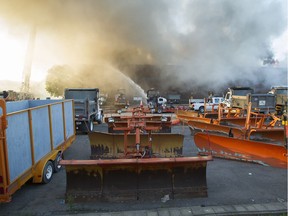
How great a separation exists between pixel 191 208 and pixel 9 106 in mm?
5349

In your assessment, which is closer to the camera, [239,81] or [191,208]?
[191,208]

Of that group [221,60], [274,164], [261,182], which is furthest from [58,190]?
[221,60]

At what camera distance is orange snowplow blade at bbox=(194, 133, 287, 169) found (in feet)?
21.6

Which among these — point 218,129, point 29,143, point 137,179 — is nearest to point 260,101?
point 218,129

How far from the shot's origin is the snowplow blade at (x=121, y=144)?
24.2 feet

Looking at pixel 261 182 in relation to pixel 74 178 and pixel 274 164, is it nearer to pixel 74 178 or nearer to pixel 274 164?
pixel 274 164

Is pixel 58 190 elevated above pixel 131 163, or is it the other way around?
pixel 131 163

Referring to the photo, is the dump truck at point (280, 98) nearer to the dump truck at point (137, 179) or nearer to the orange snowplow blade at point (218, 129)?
the orange snowplow blade at point (218, 129)

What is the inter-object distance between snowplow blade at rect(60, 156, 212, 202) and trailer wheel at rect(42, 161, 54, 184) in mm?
1141

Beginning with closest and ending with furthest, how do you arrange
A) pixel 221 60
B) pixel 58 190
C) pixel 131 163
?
pixel 131 163, pixel 58 190, pixel 221 60

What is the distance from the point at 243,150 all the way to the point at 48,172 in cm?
538

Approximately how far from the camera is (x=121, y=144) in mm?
7566

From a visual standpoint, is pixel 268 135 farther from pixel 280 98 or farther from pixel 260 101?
pixel 280 98

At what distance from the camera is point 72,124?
8312 millimetres
